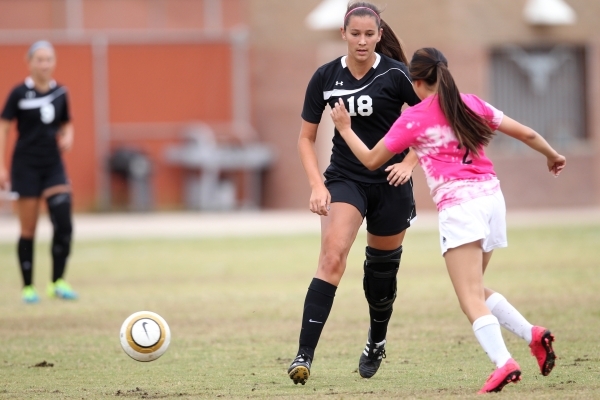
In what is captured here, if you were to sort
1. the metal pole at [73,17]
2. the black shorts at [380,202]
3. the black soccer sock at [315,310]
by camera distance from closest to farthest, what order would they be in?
the black soccer sock at [315,310] → the black shorts at [380,202] → the metal pole at [73,17]

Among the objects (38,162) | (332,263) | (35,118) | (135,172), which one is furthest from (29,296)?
(135,172)

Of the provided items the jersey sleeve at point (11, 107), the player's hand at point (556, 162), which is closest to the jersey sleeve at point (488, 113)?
the player's hand at point (556, 162)

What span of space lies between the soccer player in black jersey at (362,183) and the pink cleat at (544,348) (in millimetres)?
1121

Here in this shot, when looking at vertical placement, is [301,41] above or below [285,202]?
above

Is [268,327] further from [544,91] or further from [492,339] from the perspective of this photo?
[544,91]

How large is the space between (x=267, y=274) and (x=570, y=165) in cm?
1138

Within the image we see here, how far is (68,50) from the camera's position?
23.3m

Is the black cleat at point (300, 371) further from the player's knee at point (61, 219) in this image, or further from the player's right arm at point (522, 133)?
the player's knee at point (61, 219)

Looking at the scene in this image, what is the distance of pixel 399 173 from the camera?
6445 mm

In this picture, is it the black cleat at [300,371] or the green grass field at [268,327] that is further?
the green grass field at [268,327]

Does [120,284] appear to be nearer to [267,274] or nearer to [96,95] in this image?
[267,274]

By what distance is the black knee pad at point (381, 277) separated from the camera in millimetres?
6883

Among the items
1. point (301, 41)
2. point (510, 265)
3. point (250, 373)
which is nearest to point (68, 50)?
point (301, 41)

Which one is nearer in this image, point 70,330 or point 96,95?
point 70,330
